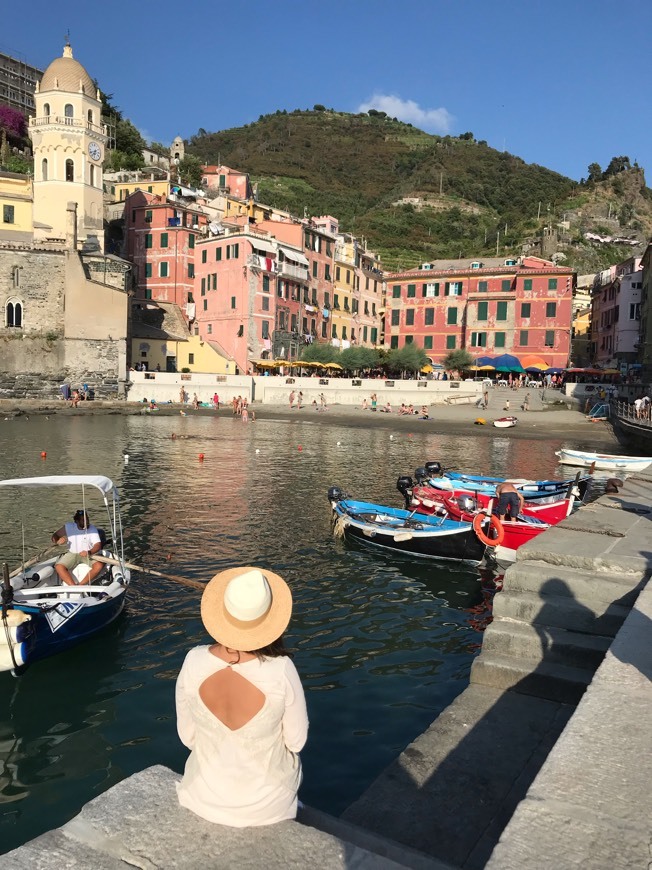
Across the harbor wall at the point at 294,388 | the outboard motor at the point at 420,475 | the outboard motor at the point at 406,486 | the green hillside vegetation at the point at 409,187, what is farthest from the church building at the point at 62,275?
the green hillside vegetation at the point at 409,187

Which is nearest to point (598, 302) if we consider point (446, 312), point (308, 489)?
point (446, 312)

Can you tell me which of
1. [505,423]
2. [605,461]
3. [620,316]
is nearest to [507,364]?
[505,423]

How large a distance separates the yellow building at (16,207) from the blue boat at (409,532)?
55582 millimetres

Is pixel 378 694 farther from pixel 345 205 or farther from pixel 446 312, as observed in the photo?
pixel 345 205

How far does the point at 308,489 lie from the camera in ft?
82.3

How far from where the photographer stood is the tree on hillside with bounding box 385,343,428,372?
66.2 metres

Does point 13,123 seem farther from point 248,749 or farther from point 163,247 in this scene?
point 248,749

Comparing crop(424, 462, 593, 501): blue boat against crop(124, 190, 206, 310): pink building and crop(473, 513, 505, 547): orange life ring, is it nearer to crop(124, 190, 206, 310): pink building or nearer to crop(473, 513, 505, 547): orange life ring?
crop(473, 513, 505, 547): orange life ring

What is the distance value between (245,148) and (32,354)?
142 metres

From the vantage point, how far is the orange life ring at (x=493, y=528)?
50.4 feet

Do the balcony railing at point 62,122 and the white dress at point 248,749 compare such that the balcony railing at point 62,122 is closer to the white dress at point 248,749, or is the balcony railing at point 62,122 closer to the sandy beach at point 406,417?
the sandy beach at point 406,417

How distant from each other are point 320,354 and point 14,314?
87.9ft

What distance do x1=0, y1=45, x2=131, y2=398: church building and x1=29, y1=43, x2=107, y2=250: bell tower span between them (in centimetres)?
8

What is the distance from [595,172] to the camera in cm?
14212
